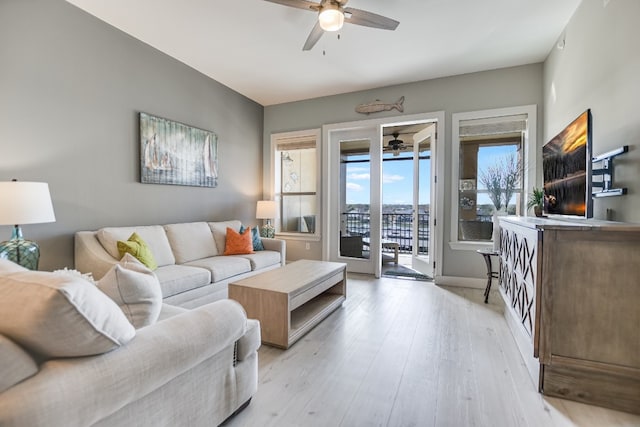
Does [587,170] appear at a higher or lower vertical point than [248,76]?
lower

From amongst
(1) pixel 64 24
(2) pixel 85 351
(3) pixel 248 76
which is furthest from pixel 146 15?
(2) pixel 85 351

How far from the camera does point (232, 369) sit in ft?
5.00

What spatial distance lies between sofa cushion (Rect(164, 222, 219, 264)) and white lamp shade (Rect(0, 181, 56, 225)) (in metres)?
1.26

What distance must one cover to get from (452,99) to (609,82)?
2.13 meters

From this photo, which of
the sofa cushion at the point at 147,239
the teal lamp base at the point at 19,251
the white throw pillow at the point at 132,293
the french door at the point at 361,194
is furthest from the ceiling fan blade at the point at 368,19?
the teal lamp base at the point at 19,251

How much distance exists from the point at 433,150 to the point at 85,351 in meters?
4.34

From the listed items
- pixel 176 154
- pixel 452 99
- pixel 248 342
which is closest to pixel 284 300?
pixel 248 342

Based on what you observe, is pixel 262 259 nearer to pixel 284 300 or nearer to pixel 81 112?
pixel 284 300

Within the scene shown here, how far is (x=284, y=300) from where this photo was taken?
7.59 ft

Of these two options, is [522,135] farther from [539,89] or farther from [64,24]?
[64,24]

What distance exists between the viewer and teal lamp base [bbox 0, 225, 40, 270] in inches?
83.7

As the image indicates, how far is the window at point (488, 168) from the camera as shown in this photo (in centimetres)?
377

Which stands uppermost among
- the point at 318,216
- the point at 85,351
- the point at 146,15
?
the point at 146,15

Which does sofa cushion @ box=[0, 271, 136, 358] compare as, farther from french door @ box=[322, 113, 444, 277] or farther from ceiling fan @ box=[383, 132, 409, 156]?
ceiling fan @ box=[383, 132, 409, 156]
